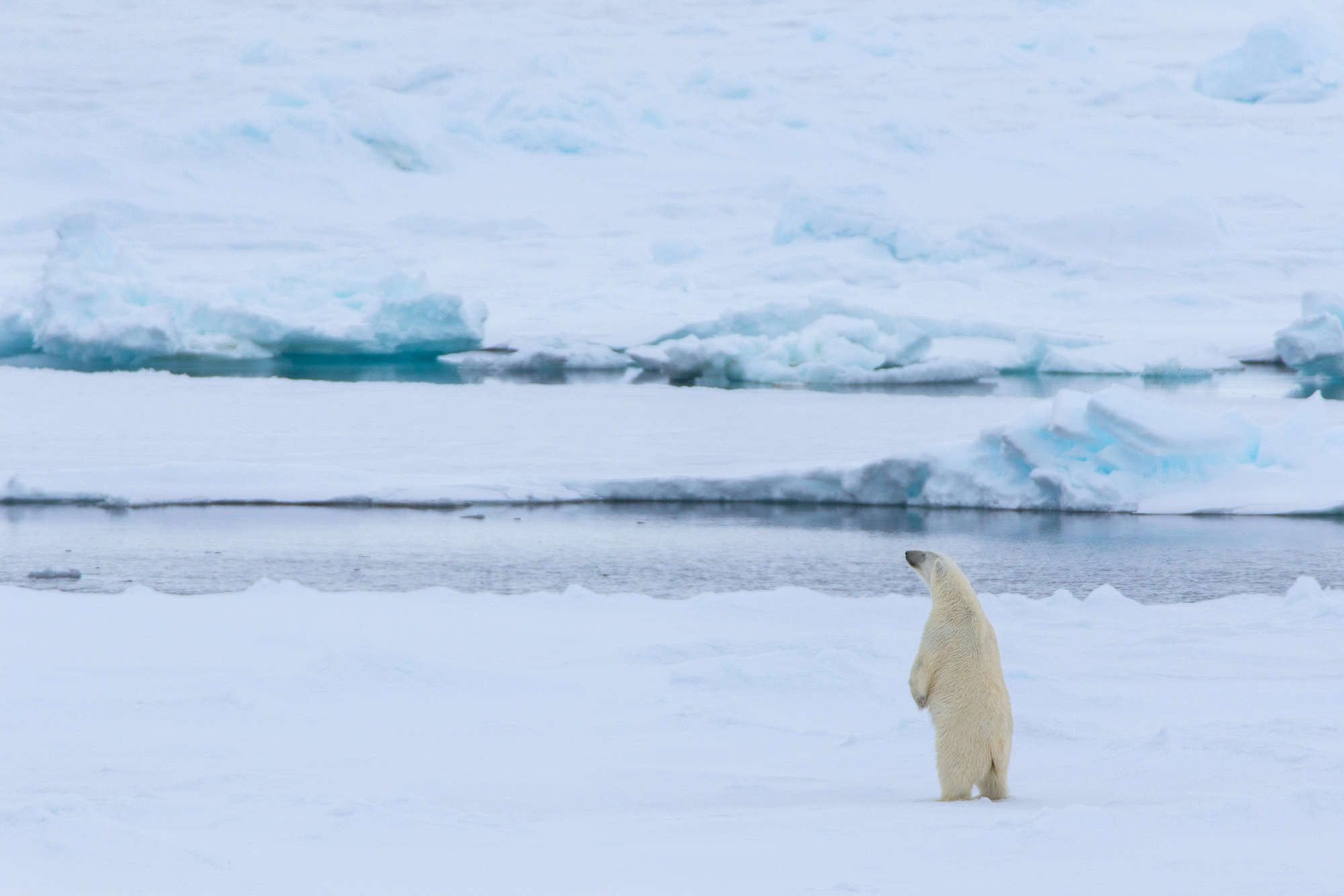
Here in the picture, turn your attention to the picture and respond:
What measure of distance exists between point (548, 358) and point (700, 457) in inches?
304

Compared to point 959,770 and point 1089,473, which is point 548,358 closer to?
point 1089,473

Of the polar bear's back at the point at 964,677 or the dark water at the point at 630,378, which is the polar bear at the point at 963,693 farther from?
the dark water at the point at 630,378

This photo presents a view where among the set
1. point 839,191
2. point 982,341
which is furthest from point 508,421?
point 839,191

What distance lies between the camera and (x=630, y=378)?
61.6 feet

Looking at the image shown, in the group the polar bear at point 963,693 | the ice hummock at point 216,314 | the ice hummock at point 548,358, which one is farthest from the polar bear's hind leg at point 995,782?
the ice hummock at point 216,314

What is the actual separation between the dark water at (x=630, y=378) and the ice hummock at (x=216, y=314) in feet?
0.85

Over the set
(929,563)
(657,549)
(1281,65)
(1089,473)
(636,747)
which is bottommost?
(657,549)

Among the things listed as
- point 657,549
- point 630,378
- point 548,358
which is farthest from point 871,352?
point 657,549

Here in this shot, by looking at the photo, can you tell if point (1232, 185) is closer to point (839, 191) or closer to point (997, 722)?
point (839, 191)

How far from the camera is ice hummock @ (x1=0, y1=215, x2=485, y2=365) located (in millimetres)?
17938

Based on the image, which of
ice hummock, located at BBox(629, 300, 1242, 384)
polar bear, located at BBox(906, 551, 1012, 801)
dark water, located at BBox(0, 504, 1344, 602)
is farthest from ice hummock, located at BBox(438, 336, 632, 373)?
polar bear, located at BBox(906, 551, 1012, 801)

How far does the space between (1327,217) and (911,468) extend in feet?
84.8

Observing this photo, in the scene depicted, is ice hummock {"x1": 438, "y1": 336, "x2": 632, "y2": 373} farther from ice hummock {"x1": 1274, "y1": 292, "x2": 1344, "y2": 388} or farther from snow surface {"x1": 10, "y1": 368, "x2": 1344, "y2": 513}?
ice hummock {"x1": 1274, "y1": 292, "x2": 1344, "y2": 388}

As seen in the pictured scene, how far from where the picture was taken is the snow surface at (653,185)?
2017 cm
